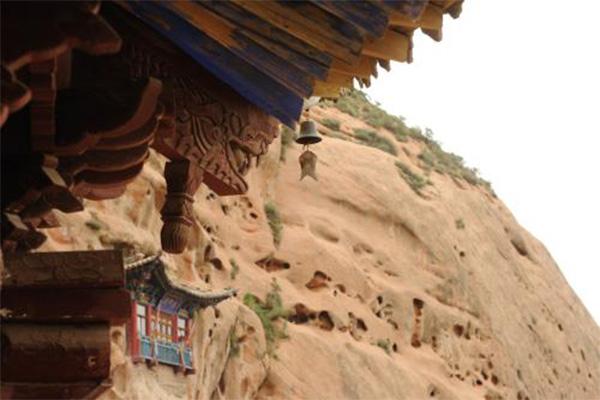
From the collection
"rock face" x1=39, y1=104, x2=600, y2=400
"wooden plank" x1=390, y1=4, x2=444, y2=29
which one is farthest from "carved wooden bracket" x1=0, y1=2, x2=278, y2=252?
"rock face" x1=39, y1=104, x2=600, y2=400

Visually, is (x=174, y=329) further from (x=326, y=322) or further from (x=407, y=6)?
(x=407, y=6)

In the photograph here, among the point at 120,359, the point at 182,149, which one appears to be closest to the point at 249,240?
the point at 120,359

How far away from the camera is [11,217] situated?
282 centimetres

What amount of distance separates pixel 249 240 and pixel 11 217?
61.3 feet

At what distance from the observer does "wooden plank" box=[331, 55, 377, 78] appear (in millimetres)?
3162

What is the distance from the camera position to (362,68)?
3.21 m

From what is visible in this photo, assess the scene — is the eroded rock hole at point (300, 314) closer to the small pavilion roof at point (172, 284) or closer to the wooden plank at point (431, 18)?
the small pavilion roof at point (172, 284)

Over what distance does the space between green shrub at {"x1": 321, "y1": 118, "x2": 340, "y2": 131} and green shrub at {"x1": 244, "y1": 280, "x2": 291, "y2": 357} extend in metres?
8.84

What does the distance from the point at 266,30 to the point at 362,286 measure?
67.2 feet

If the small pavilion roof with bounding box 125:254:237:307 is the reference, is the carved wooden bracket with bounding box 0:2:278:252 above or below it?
above

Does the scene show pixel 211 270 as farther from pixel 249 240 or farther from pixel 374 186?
pixel 374 186

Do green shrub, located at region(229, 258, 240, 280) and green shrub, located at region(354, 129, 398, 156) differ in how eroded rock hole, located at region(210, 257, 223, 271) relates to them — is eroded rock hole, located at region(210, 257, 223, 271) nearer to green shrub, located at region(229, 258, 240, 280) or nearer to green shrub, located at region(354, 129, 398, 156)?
green shrub, located at region(229, 258, 240, 280)

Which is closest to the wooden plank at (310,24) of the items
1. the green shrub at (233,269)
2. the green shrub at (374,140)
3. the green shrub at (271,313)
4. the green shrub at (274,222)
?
the green shrub at (271,313)

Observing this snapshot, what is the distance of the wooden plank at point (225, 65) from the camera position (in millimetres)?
2589
